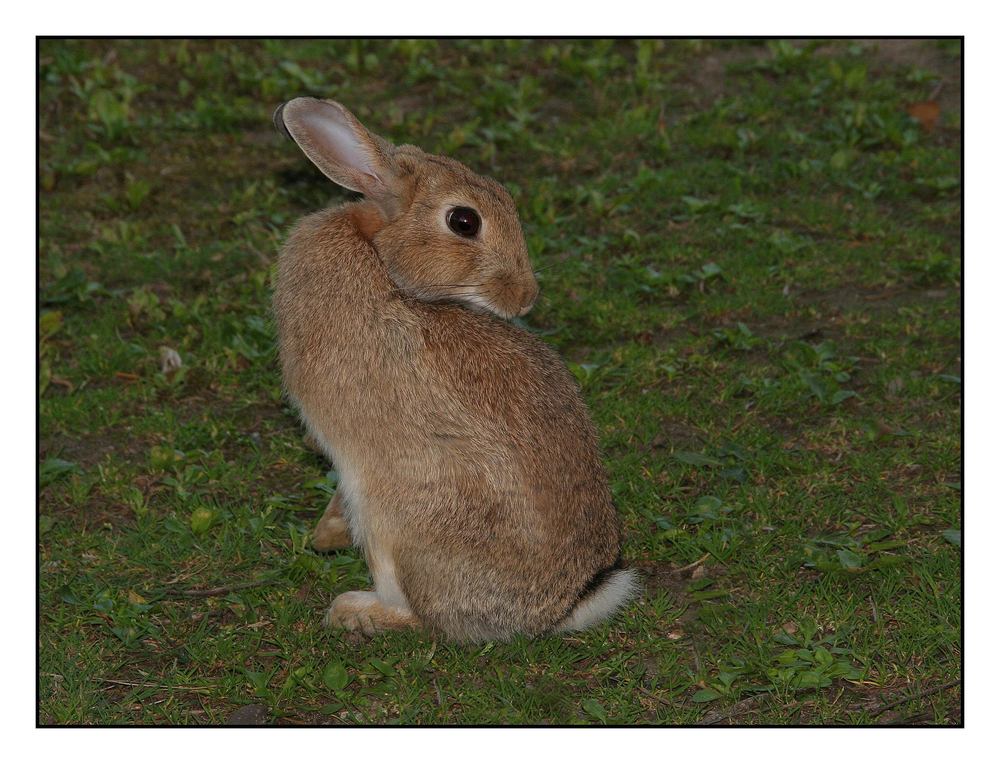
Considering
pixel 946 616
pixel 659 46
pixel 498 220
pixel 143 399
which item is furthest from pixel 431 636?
pixel 659 46

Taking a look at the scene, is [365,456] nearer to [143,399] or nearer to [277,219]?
[143,399]

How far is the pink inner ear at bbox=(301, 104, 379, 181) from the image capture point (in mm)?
4750

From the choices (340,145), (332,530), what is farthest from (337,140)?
(332,530)

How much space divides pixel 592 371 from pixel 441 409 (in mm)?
2085

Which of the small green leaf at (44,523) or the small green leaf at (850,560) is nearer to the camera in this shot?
the small green leaf at (850,560)

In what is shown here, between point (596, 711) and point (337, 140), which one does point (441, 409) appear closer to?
point (337, 140)

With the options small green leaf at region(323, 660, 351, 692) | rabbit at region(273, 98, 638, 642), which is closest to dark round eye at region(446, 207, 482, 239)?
rabbit at region(273, 98, 638, 642)

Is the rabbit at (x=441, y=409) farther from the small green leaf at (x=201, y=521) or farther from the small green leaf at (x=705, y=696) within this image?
the small green leaf at (x=201, y=521)

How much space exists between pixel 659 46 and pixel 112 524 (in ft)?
22.6

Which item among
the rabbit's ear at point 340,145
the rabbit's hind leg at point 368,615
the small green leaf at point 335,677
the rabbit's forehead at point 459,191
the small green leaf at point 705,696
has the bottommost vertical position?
the small green leaf at point 705,696

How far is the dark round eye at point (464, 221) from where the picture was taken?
15.8 feet

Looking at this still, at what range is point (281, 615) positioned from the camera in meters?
4.99

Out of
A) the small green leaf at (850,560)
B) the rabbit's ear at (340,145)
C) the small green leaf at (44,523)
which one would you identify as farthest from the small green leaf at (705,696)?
the small green leaf at (44,523)

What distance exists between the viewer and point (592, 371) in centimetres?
666
